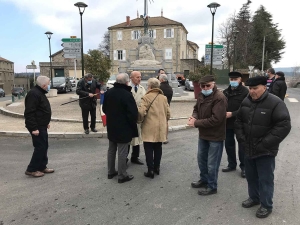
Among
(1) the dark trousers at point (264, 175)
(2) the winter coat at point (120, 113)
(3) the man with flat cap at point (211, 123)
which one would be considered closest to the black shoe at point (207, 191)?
(3) the man with flat cap at point (211, 123)

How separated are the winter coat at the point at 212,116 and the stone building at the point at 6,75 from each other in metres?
67.0

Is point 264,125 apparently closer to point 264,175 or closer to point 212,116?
point 264,175

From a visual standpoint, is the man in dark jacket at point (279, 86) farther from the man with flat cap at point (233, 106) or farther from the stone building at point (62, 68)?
the stone building at point (62, 68)

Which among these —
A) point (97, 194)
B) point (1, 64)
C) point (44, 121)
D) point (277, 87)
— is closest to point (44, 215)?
point (97, 194)

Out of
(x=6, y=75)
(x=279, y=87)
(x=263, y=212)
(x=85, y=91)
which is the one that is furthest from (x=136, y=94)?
(x=6, y=75)

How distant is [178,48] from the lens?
157 feet

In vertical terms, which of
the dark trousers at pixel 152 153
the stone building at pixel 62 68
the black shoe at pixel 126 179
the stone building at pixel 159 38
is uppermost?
the stone building at pixel 159 38

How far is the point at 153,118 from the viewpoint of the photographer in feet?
14.7

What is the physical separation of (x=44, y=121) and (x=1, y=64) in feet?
224

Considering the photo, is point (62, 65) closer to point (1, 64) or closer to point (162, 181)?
point (1, 64)

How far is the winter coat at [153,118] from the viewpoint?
176 inches

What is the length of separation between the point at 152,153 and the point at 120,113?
0.94 m

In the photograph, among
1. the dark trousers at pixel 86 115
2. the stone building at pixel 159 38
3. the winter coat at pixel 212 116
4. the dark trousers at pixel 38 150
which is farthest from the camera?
the stone building at pixel 159 38

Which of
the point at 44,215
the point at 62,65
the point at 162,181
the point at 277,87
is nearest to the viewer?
the point at 44,215
